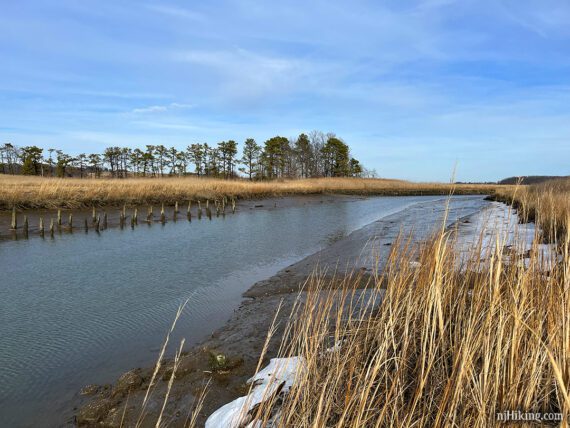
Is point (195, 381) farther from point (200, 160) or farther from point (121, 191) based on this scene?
point (200, 160)

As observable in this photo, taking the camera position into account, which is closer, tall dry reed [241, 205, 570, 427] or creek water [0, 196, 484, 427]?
tall dry reed [241, 205, 570, 427]

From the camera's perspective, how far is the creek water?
14.1 feet

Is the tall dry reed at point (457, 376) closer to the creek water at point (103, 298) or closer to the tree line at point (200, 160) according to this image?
the creek water at point (103, 298)

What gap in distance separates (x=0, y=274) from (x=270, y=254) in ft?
24.3

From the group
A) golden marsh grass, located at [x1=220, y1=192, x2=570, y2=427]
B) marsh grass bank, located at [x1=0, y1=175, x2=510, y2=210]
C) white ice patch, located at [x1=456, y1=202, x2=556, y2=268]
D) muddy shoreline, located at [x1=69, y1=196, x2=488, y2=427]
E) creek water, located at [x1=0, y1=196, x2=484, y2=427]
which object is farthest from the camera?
marsh grass bank, located at [x1=0, y1=175, x2=510, y2=210]

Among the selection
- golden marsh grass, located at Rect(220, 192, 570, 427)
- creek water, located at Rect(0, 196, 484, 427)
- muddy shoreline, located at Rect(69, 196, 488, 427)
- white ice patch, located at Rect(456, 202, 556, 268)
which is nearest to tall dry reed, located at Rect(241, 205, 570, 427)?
golden marsh grass, located at Rect(220, 192, 570, 427)

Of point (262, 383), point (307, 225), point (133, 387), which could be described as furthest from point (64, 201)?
point (262, 383)

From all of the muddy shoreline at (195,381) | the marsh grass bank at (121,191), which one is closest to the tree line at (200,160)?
the marsh grass bank at (121,191)

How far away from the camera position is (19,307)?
6.64 metres

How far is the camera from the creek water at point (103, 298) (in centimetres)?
430

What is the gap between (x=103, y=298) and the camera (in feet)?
23.6

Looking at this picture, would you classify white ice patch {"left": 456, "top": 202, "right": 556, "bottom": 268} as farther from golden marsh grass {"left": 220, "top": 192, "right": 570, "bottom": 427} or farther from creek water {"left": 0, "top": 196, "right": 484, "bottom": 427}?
creek water {"left": 0, "top": 196, "right": 484, "bottom": 427}

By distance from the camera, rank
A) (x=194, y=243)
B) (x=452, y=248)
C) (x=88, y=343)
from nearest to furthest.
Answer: (x=452, y=248), (x=88, y=343), (x=194, y=243)

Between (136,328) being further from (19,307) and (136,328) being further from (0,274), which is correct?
(0,274)
